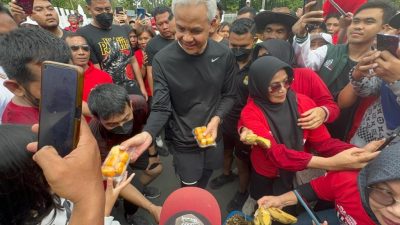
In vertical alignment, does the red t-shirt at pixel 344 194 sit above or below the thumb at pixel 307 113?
below

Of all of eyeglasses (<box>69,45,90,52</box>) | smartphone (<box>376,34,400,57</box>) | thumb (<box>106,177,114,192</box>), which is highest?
smartphone (<box>376,34,400,57</box>)

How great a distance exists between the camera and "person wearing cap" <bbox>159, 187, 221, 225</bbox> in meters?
1.10

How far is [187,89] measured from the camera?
2297 mm

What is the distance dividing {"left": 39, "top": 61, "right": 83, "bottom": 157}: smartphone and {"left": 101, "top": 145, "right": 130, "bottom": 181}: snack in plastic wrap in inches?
31.2

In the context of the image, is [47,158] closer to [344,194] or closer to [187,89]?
[187,89]

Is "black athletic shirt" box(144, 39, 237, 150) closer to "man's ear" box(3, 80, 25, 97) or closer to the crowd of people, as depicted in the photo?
the crowd of people

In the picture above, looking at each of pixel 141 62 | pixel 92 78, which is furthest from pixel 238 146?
pixel 141 62

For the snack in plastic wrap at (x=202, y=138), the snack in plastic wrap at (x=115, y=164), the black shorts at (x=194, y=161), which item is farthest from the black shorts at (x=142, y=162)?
the snack in plastic wrap at (x=115, y=164)

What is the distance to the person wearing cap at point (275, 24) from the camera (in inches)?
117

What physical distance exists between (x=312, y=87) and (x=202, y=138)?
1.13 metres

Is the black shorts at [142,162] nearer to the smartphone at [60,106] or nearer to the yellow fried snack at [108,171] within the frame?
the yellow fried snack at [108,171]

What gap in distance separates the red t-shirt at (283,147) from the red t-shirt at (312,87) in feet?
0.40

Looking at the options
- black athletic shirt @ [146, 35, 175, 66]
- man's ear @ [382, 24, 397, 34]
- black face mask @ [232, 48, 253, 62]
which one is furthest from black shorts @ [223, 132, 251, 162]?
black athletic shirt @ [146, 35, 175, 66]

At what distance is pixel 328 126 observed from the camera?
2803mm
